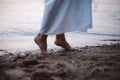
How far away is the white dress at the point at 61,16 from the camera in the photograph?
10.5 feet

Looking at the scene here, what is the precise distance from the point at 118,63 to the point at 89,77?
0.52 m

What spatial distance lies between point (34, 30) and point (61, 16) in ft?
6.47

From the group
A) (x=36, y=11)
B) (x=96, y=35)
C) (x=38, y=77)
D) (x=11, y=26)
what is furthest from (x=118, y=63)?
(x=36, y=11)

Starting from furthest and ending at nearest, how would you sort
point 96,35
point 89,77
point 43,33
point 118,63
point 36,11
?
point 36,11, point 96,35, point 43,33, point 118,63, point 89,77

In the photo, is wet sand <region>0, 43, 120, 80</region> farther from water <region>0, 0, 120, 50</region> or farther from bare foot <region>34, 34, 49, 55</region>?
water <region>0, 0, 120, 50</region>

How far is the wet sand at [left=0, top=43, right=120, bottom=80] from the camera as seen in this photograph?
2438mm

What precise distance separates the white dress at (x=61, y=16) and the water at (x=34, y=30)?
78 centimetres

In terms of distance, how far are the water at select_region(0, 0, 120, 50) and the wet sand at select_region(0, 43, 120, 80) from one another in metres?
0.73

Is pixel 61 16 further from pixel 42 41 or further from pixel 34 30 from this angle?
pixel 34 30

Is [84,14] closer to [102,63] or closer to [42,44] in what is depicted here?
[42,44]

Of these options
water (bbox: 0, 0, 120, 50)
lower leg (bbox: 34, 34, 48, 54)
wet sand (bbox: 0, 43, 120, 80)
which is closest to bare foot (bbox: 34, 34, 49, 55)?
lower leg (bbox: 34, 34, 48, 54)

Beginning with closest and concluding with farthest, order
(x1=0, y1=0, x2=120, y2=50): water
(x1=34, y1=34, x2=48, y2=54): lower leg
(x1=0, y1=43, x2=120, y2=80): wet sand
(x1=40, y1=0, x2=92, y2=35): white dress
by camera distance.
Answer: (x1=0, y1=43, x2=120, y2=80): wet sand → (x1=40, y1=0, x2=92, y2=35): white dress → (x1=34, y1=34, x2=48, y2=54): lower leg → (x1=0, y1=0, x2=120, y2=50): water

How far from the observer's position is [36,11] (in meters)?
7.21

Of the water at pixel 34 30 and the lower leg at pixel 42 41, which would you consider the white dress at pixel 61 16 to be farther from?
the water at pixel 34 30
